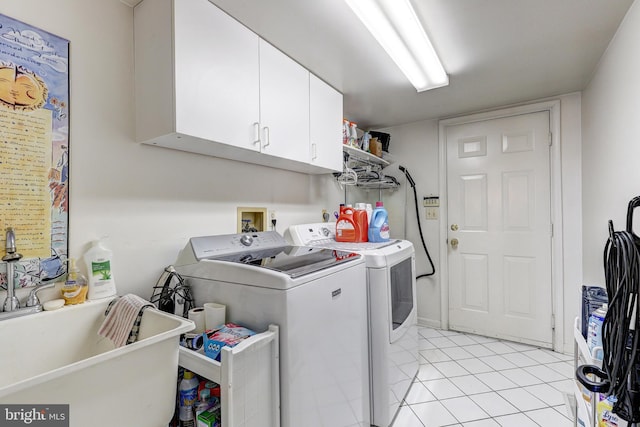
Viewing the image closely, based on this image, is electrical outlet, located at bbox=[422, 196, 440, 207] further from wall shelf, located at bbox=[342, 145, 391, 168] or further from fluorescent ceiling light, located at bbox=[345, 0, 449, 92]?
fluorescent ceiling light, located at bbox=[345, 0, 449, 92]

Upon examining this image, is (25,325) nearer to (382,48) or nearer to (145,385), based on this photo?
(145,385)

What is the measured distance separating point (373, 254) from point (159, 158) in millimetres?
1240

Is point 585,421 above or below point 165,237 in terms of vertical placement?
below

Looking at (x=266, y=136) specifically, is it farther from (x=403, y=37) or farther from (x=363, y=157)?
(x=363, y=157)

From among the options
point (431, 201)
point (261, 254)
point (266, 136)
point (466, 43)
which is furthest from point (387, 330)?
point (431, 201)

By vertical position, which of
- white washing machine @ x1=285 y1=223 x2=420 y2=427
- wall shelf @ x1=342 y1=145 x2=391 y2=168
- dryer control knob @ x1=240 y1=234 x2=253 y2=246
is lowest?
white washing machine @ x1=285 y1=223 x2=420 y2=427

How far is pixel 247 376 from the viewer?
968 mm

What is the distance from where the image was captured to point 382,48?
169 cm

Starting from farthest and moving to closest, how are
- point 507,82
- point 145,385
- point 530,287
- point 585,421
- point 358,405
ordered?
point 530,287 → point 507,82 → point 358,405 → point 585,421 → point 145,385

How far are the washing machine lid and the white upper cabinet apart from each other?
487mm

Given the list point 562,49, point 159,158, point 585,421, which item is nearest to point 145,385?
point 159,158

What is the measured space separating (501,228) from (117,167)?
3.07 m

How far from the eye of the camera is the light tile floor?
178 cm

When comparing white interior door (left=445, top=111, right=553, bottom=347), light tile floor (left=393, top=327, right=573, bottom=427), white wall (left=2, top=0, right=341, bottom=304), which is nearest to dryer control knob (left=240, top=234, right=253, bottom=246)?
white wall (left=2, top=0, right=341, bottom=304)
